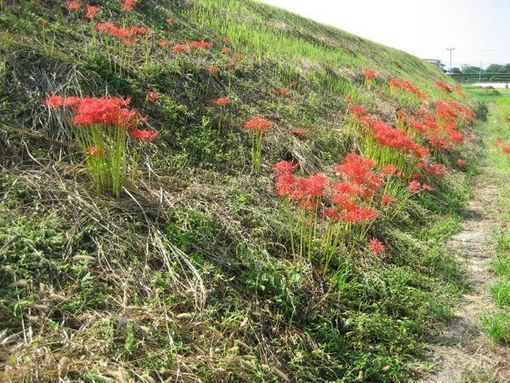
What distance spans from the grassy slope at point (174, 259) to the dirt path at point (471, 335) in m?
0.16

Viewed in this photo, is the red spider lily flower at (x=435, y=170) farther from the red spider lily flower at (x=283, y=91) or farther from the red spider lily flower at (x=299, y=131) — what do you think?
the red spider lily flower at (x=283, y=91)

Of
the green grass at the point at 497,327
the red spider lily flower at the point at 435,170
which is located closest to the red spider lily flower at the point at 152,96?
the green grass at the point at 497,327

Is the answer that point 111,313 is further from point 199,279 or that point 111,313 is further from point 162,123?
point 162,123

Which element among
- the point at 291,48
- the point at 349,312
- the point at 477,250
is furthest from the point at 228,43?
the point at 349,312

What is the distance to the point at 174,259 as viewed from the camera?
3.66 metres

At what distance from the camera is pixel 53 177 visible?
4.00m

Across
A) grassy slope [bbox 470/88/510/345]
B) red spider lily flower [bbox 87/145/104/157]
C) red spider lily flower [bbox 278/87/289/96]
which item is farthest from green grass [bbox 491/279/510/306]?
red spider lily flower [bbox 278/87/289/96]

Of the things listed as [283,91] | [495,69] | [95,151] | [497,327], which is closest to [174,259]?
[95,151]

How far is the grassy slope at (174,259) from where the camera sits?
9.37ft

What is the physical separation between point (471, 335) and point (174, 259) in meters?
2.47

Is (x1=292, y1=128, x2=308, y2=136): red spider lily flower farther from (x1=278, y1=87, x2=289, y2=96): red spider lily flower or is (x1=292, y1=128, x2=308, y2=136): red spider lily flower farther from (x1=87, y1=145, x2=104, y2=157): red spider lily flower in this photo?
(x1=87, y1=145, x2=104, y2=157): red spider lily flower

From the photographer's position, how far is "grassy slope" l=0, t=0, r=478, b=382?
9.37ft

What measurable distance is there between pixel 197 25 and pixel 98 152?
19.4ft

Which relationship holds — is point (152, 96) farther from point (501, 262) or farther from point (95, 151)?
point (501, 262)
